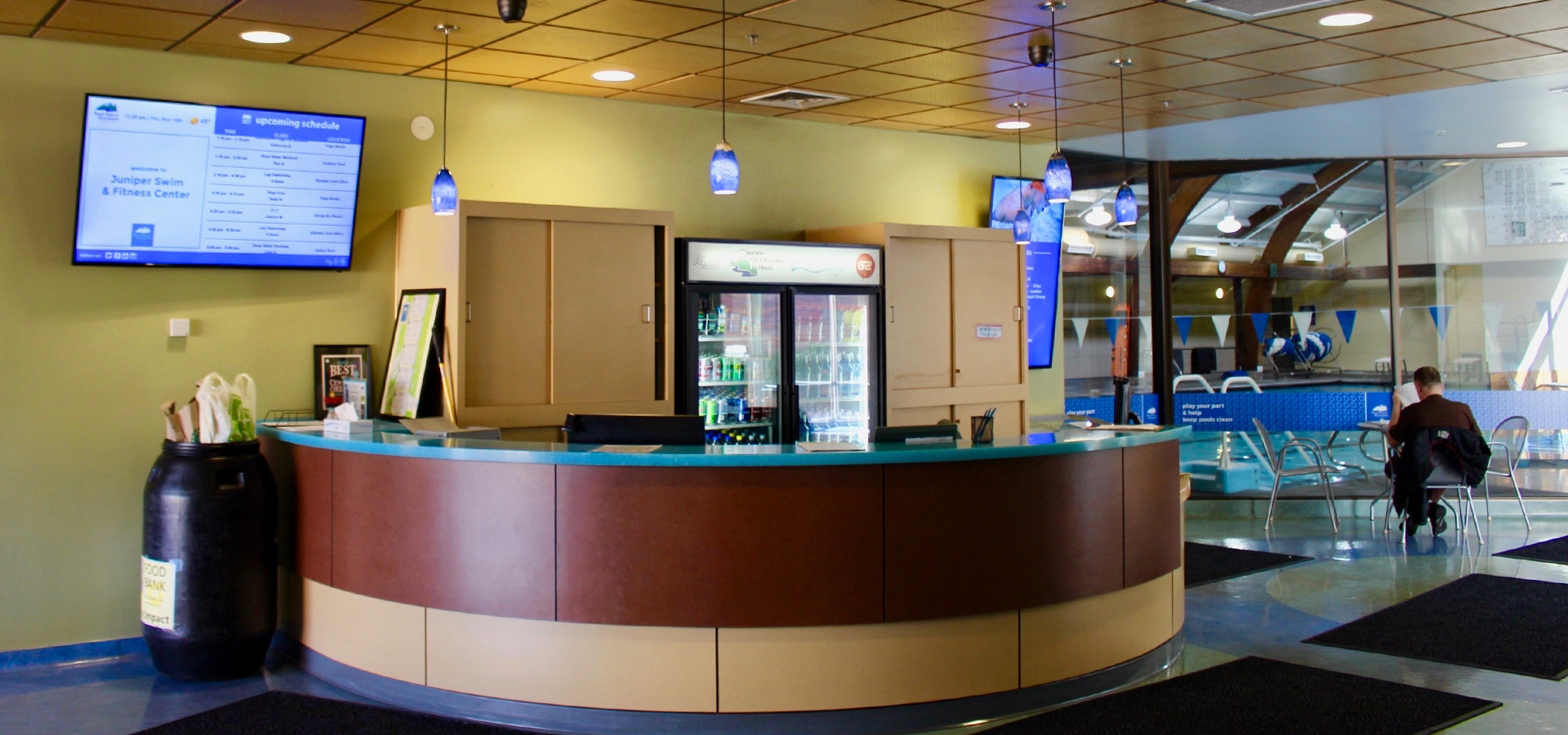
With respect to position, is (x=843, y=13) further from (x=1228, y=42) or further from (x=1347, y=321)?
(x=1347, y=321)

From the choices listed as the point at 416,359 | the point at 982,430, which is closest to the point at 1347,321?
the point at 982,430

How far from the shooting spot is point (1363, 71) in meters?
6.13

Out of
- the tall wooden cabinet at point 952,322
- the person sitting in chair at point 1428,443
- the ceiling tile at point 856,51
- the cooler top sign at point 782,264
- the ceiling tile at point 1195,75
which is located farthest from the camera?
the person sitting in chair at point 1428,443

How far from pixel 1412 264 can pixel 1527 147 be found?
1197mm

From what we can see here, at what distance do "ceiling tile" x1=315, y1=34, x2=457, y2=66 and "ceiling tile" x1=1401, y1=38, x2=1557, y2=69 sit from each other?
4.83m

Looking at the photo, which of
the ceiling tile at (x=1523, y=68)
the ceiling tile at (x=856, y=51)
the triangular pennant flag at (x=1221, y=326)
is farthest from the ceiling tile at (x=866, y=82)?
the triangular pennant flag at (x=1221, y=326)

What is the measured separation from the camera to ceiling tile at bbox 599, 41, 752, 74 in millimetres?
5430

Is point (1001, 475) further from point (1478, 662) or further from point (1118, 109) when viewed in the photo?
point (1118, 109)

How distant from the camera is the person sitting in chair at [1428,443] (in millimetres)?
7625

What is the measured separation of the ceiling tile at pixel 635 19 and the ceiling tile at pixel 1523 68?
417cm

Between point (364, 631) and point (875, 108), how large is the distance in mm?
4325

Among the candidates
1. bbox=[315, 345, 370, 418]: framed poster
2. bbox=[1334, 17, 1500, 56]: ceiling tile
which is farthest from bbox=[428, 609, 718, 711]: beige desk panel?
bbox=[1334, 17, 1500, 56]: ceiling tile

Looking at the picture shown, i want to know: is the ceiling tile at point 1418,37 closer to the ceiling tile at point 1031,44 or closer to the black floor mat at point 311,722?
the ceiling tile at point 1031,44

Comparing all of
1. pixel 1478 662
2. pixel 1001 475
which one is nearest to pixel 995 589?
pixel 1001 475
